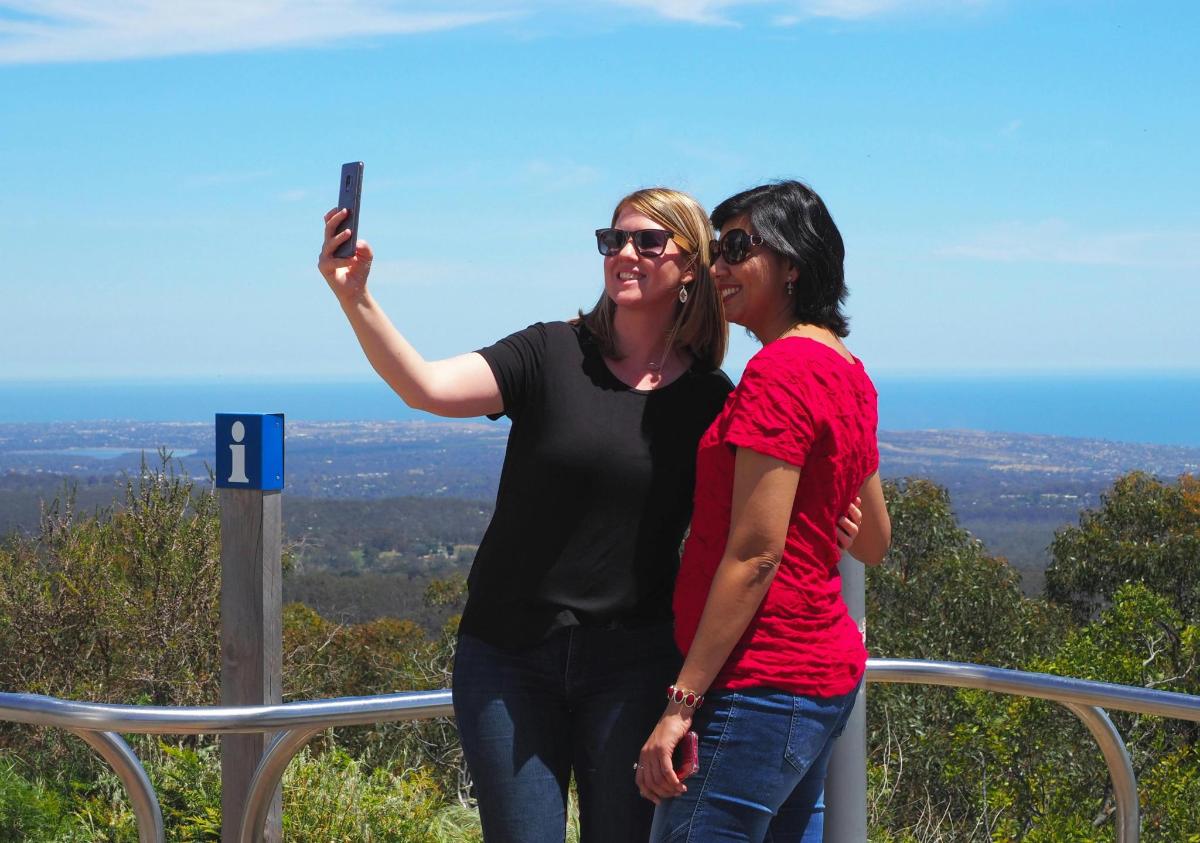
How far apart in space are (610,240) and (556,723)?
29.1 inches

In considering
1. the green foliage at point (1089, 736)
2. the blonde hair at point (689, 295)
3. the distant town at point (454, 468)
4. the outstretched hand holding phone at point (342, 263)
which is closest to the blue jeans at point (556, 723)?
the blonde hair at point (689, 295)

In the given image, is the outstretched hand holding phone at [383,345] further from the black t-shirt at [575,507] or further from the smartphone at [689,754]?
the smartphone at [689,754]

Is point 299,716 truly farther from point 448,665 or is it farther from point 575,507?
point 448,665

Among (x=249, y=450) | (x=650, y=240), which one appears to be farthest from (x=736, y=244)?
(x=249, y=450)

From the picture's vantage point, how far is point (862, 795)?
7.01ft

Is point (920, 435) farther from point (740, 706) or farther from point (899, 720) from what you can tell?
point (740, 706)

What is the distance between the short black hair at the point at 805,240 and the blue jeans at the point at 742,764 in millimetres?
532

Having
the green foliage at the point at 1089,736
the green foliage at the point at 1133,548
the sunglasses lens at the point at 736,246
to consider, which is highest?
the sunglasses lens at the point at 736,246

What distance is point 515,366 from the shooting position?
75.4 inches

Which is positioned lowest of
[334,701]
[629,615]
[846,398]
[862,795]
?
[862,795]

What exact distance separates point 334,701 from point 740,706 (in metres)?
0.62

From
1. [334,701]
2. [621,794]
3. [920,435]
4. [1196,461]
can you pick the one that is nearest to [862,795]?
[621,794]

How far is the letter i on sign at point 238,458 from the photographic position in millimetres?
3775

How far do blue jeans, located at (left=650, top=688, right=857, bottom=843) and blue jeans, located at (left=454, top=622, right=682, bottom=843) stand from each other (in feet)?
0.67
